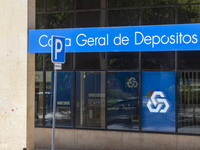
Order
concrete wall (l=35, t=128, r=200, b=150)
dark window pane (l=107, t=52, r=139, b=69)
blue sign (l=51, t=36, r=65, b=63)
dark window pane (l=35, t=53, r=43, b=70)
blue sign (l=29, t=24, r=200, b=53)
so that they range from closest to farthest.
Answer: blue sign (l=51, t=36, r=65, b=63) → blue sign (l=29, t=24, r=200, b=53) → concrete wall (l=35, t=128, r=200, b=150) → dark window pane (l=107, t=52, r=139, b=69) → dark window pane (l=35, t=53, r=43, b=70)

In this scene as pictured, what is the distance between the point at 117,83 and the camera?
38.8 ft

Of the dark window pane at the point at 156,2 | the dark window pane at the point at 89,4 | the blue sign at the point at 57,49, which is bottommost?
the blue sign at the point at 57,49

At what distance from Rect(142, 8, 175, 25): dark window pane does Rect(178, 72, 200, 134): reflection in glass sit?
177 cm

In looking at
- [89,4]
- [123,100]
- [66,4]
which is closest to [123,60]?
[123,100]

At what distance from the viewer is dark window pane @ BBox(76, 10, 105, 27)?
472 inches

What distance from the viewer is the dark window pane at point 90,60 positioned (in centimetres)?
1195

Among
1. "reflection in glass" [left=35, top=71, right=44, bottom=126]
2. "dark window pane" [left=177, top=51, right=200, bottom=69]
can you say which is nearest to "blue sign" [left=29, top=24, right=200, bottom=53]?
"dark window pane" [left=177, top=51, right=200, bottom=69]

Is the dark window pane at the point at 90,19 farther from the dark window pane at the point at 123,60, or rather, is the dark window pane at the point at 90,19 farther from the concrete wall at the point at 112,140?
the concrete wall at the point at 112,140

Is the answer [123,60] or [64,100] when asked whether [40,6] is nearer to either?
[64,100]

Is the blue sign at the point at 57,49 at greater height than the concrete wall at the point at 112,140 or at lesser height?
greater
